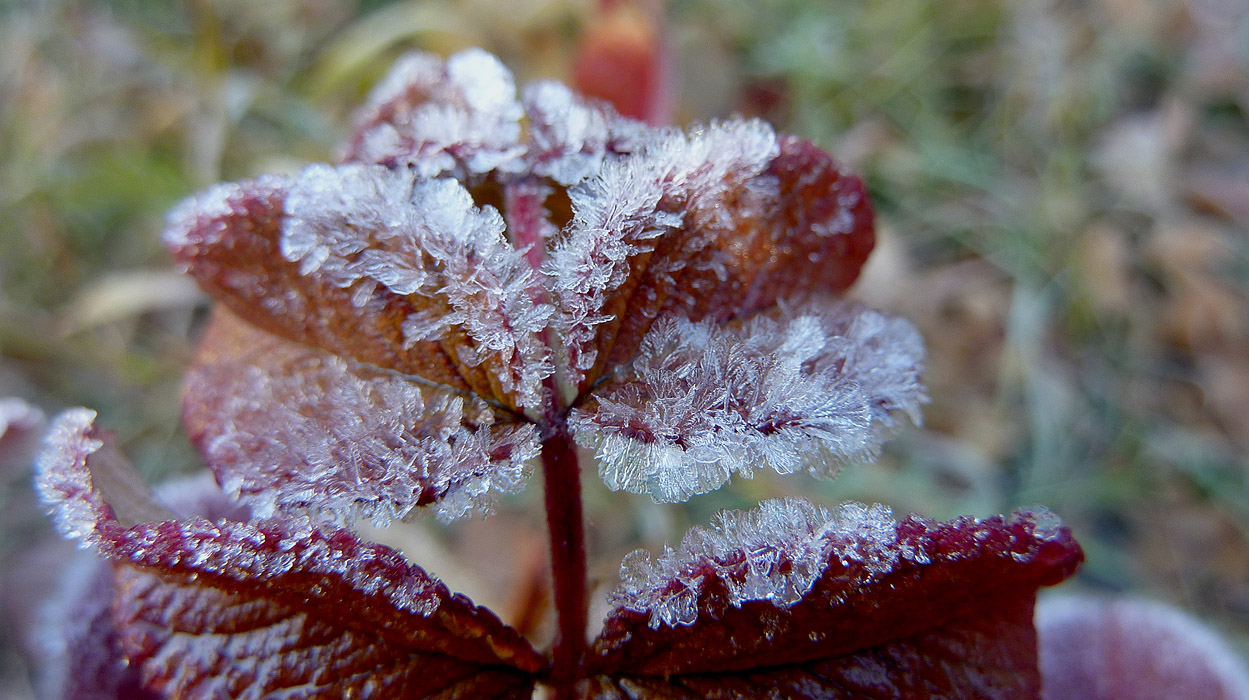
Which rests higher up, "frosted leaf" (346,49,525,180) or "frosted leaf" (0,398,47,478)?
"frosted leaf" (346,49,525,180)

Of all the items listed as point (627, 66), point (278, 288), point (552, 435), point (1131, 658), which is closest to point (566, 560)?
point (552, 435)

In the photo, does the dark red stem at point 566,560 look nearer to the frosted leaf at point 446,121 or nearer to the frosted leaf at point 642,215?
the frosted leaf at point 642,215

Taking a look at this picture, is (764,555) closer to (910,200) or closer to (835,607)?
(835,607)

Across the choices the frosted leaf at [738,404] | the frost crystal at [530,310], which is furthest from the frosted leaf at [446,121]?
the frosted leaf at [738,404]

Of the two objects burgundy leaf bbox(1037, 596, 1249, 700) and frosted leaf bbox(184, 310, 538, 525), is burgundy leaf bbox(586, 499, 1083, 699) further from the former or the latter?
burgundy leaf bbox(1037, 596, 1249, 700)

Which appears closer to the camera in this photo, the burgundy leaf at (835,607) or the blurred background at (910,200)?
the burgundy leaf at (835,607)

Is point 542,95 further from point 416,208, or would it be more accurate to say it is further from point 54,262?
point 54,262

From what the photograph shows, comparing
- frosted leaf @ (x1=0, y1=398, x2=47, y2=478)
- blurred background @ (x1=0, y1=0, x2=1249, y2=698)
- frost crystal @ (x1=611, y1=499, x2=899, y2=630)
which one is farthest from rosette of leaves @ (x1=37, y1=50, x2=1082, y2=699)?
blurred background @ (x1=0, y1=0, x2=1249, y2=698)
